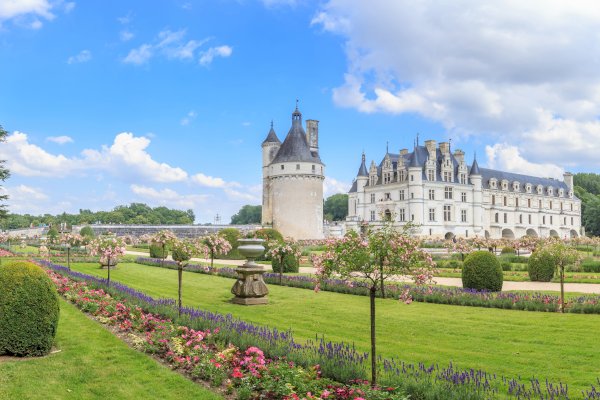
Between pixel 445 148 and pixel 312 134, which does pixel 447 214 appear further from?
pixel 312 134

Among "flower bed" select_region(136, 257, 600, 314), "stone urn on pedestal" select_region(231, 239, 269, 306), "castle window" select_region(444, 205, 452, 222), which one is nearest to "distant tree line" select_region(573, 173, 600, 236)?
"castle window" select_region(444, 205, 452, 222)

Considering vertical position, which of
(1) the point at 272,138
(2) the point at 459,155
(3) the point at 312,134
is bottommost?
(2) the point at 459,155

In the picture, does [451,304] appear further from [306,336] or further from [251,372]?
[251,372]

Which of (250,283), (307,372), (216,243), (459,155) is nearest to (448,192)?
(459,155)

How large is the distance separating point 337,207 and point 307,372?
297ft

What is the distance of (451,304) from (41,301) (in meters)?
9.02

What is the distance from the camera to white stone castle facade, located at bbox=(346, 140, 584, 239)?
54.0 meters

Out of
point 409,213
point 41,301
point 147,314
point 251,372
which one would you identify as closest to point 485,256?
point 147,314

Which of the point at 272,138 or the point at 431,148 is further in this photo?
the point at 431,148

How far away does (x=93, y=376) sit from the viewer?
679cm

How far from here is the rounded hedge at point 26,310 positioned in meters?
7.29

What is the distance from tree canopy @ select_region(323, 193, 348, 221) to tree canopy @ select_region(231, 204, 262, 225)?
57.9ft

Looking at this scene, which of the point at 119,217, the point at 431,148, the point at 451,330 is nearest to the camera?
the point at 451,330

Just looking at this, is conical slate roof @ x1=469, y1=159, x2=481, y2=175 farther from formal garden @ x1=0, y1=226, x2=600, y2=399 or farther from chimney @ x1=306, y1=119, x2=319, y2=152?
formal garden @ x1=0, y1=226, x2=600, y2=399
